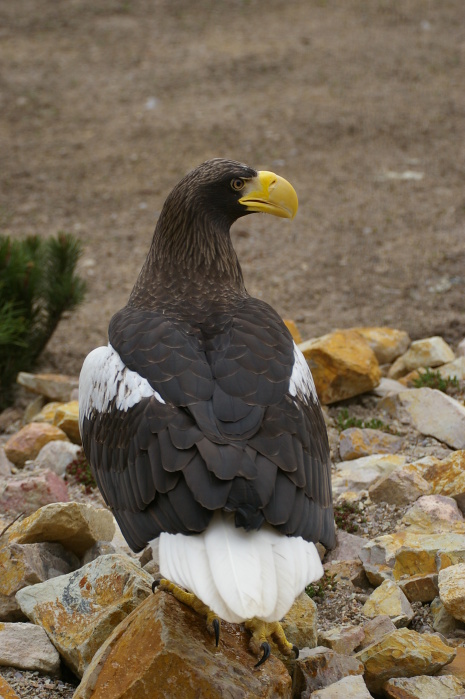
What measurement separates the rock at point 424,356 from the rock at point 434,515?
1.92 meters

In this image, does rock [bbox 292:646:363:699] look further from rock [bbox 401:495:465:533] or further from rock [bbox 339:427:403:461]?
rock [bbox 339:427:403:461]

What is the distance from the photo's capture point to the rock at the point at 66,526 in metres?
3.83

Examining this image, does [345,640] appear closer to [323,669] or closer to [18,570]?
[323,669]

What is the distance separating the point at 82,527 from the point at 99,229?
5.79 m

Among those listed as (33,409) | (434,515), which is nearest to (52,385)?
(33,409)

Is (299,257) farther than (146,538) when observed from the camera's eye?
Yes

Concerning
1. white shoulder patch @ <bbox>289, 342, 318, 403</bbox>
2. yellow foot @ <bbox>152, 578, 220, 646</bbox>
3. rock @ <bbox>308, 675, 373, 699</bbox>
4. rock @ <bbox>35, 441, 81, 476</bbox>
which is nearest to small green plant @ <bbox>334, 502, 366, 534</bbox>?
white shoulder patch @ <bbox>289, 342, 318, 403</bbox>

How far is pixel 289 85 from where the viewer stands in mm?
12086

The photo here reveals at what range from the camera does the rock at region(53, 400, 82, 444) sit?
553 cm

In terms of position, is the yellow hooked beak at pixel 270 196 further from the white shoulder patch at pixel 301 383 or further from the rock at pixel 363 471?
the rock at pixel 363 471

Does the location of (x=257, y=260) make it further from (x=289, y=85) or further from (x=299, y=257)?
(x=289, y=85)

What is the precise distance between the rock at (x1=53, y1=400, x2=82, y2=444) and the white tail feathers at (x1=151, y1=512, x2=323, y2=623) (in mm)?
2707

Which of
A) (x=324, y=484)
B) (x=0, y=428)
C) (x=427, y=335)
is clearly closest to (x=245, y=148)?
(x=427, y=335)

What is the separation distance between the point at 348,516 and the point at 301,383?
1156mm
